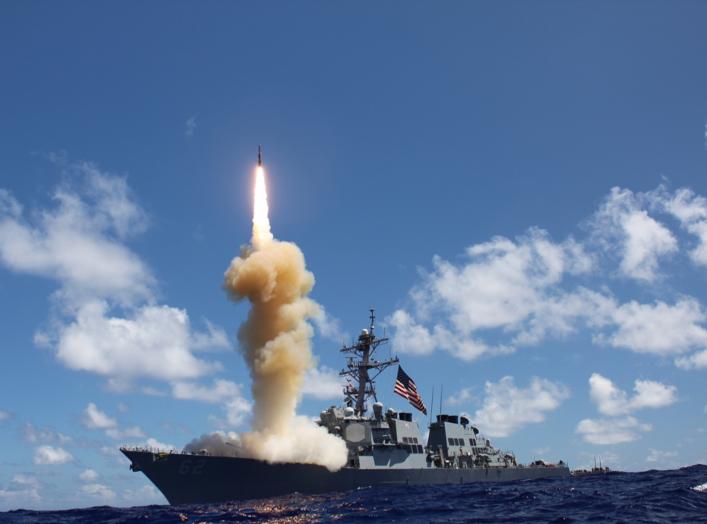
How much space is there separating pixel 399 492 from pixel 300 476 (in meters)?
5.19

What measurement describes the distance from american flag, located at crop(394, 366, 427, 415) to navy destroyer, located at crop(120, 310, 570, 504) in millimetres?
127

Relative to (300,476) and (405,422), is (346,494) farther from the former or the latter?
(405,422)

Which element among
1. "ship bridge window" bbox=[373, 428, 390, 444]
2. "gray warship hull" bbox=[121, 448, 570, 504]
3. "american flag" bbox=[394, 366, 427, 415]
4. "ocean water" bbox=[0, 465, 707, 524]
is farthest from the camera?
"american flag" bbox=[394, 366, 427, 415]

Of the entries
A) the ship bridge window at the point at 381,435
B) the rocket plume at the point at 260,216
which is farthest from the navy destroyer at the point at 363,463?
the rocket plume at the point at 260,216

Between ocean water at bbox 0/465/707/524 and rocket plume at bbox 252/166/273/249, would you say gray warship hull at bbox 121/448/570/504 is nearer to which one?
ocean water at bbox 0/465/707/524

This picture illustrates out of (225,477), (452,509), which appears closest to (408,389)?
(225,477)

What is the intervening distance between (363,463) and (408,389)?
7.47 meters

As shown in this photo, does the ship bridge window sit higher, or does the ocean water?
the ship bridge window

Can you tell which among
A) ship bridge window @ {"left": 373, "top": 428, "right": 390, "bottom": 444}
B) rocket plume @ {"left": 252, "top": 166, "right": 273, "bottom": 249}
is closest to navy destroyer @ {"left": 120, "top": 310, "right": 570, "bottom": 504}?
ship bridge window @ {"left": 373, "top": 428, "right": 390, "bottom": 444}

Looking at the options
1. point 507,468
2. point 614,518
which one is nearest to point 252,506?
Result: point 614,518

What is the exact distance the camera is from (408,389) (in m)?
40.1

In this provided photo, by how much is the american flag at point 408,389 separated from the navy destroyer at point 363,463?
0.13 meters

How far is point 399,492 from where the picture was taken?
31.0 meters

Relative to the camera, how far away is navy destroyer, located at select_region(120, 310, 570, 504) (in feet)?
96.1
